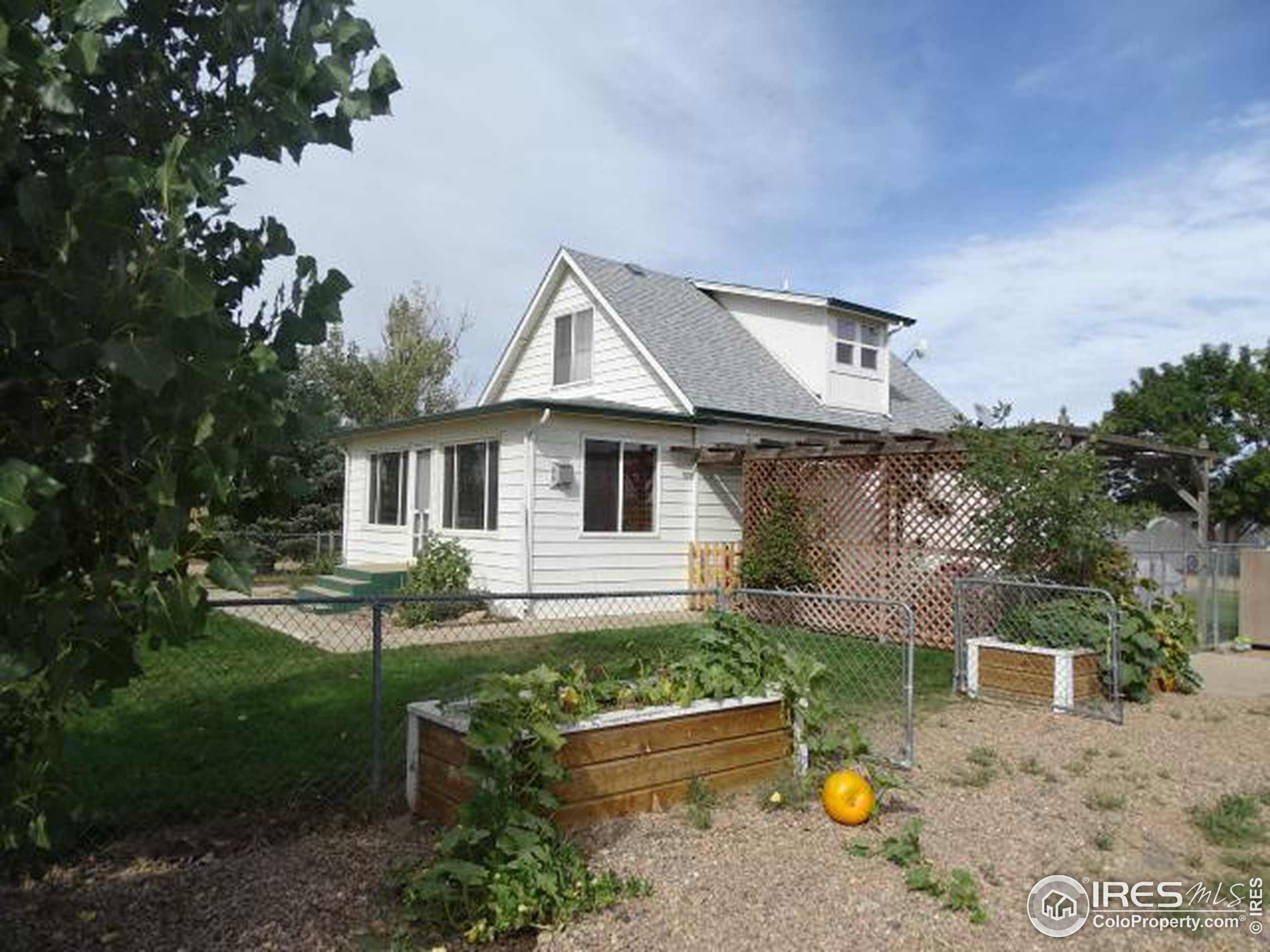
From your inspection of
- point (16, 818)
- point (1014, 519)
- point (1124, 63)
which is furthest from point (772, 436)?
point (16, 818)

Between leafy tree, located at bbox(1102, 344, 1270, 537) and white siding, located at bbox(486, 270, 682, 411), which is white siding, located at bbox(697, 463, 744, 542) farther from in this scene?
leafy tree, located at bbox(1102, 344, 1270, 537)

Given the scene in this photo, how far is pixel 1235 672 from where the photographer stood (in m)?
9.58

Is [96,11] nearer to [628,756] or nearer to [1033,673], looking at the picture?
[628,756]

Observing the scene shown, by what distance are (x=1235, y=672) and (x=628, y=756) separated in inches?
334

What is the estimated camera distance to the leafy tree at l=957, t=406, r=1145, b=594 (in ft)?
27.5

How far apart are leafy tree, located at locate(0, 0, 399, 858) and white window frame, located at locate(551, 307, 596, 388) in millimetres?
13530

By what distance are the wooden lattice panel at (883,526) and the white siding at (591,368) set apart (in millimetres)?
2289

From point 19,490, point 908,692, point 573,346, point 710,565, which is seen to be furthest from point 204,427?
point 573,346

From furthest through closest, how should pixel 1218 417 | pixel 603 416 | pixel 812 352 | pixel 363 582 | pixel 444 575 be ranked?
pixel 1218 417, pixel 812 352, pixel 363 582, pixel 444 575, pixel 603 416

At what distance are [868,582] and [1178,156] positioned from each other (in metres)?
6.37

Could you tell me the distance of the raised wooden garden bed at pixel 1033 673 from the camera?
7277 millimetres

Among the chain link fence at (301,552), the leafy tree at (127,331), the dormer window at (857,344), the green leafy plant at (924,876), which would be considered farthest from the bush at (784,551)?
the leafy tree at (127,331)

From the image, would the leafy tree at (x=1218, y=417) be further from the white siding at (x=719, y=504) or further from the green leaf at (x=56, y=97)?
the green leaf at (x=56, y=97)

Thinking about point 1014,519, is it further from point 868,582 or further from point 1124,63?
point 1124,63
